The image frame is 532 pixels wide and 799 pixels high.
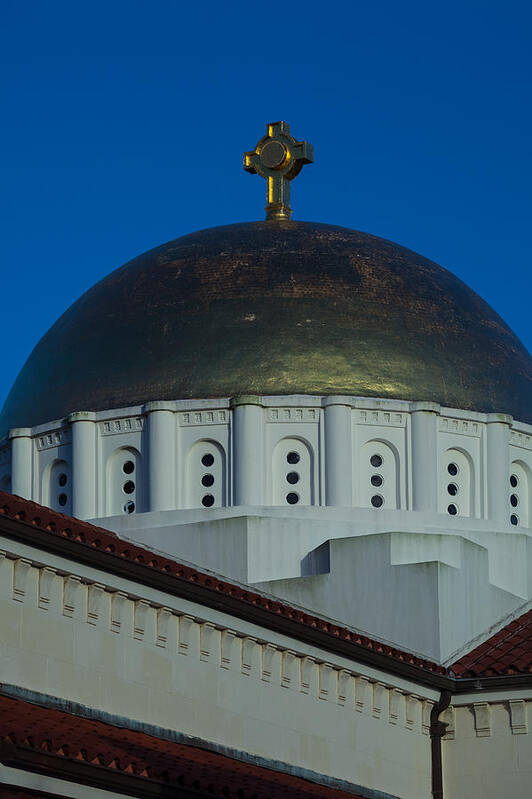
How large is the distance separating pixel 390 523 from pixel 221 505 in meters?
3.50

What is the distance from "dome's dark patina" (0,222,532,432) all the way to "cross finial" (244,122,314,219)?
2.32 m

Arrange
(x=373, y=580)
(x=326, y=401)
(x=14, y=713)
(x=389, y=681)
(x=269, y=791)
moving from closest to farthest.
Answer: (x=14, y=713), (x=269, y=791), (x=389, y=681), (x=373, y=580), (x=326, y=401)

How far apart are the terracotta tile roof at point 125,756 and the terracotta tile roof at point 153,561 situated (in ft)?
7.40

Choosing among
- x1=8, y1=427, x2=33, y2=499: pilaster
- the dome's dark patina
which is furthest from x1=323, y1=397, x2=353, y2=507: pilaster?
x1=8, y1=427, x2=33, y2=499: pilaster

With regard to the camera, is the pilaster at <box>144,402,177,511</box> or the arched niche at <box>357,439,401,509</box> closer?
the pilaster at <box>144,402,177,511</box>

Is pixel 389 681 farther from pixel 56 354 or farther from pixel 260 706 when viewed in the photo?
pixel 56 354

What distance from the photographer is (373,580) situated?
41469 mm

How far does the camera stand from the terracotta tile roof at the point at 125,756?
23328mm

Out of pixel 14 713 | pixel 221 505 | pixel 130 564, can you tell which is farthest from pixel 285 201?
pixel 14 713

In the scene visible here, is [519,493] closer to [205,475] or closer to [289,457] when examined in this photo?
[289,457]

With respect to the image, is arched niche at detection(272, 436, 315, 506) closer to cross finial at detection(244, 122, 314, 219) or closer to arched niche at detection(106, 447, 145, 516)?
arched niche at detection(106, 447, 145, 516)

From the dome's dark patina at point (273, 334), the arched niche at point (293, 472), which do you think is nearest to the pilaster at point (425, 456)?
the dome's dark patina at point (273, 334)

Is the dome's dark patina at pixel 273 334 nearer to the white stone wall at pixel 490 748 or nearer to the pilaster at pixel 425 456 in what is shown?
the pilaster at pixel 425 456

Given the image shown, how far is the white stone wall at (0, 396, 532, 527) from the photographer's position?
4388 centimetres
